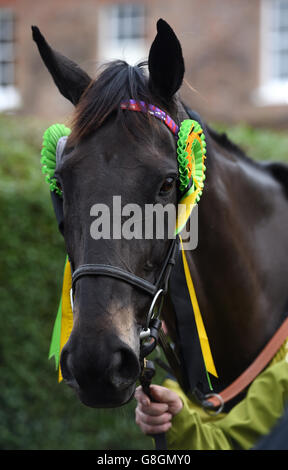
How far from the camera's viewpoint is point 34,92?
14117mm

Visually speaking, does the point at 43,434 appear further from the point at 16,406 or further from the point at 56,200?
the point at 56,200

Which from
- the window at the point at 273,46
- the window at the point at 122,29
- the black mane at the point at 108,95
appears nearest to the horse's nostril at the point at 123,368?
the black mane at the point at 108,95

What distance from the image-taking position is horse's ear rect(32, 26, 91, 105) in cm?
235

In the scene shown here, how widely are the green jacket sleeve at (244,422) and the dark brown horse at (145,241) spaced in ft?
0.61

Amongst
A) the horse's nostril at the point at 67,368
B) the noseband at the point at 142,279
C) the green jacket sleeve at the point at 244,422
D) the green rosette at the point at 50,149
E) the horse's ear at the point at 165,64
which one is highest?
the horse's ear at the point at 165,64

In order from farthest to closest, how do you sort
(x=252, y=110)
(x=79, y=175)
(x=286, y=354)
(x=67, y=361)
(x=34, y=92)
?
(x=34, y=92) < (x=252, y=110) < (x=286, y=354) < (x=79, y=175) < (x=67, y=361)

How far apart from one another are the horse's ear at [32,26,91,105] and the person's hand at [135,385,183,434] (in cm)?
119

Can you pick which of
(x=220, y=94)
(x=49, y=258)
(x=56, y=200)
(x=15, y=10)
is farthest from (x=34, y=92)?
(x=56, y=200)

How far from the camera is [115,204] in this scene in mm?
1927

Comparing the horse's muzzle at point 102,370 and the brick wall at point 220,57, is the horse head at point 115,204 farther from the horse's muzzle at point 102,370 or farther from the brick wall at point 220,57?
the brick wall at point 220,57

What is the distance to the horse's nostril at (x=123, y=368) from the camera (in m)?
1.80

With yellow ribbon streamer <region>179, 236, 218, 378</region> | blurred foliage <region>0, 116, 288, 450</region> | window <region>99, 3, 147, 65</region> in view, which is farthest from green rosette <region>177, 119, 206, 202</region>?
window <region>99, 3, 147, 65</region>

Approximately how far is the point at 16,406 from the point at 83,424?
22.5 inches

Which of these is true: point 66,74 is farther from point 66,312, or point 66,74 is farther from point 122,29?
point 122,29
